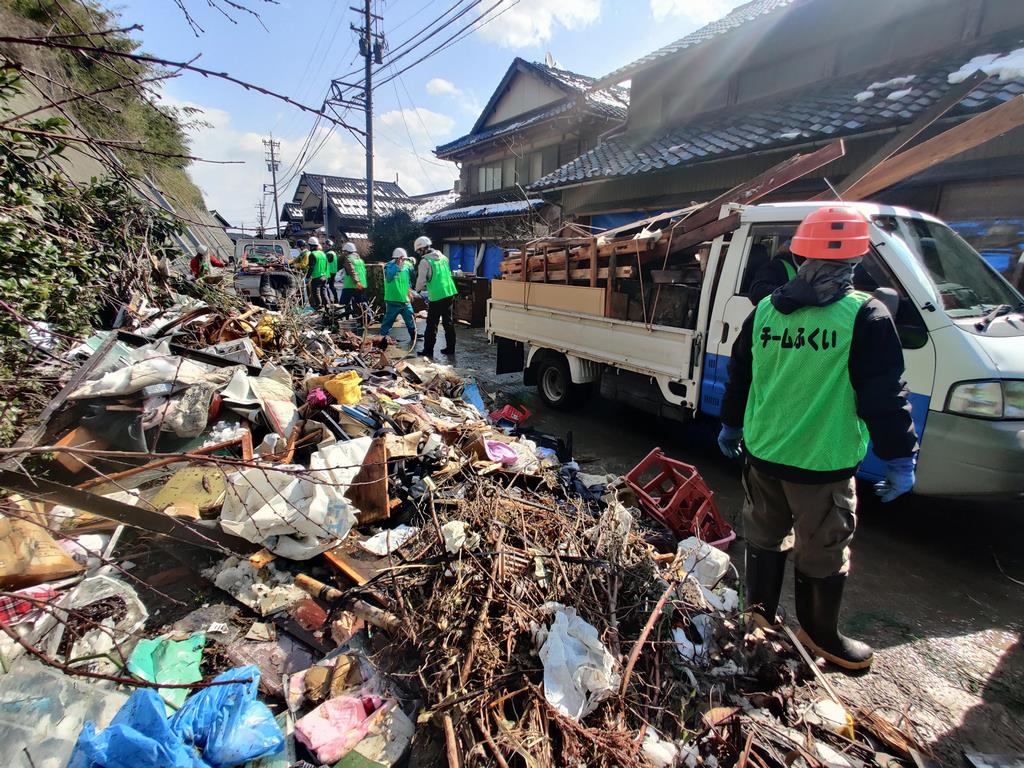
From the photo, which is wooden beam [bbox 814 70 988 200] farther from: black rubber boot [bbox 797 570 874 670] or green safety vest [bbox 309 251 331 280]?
green safety vest [bbox 309 251 331 280]

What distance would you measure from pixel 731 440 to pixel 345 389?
3127 mm

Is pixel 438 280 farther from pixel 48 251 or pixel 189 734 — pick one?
pixel 189 734

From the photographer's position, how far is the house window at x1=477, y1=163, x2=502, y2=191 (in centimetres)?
1733

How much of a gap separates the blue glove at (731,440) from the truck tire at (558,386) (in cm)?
290

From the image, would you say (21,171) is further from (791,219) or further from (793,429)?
(791,219)

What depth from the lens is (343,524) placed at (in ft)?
9.74

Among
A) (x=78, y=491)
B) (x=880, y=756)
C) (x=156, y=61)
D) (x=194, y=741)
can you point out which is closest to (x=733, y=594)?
(x=880, y=756)

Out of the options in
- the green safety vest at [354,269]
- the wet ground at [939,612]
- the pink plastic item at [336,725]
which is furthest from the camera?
the green safety vest at [354,269]

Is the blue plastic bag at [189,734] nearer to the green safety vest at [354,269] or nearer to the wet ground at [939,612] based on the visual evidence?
the wet ground at [939,612]

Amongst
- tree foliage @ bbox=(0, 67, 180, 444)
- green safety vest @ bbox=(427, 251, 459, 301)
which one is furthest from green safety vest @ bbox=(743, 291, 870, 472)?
green safety vest @ bbox=(427, 251, 459, 301)

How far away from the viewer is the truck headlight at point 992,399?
9.01 ft

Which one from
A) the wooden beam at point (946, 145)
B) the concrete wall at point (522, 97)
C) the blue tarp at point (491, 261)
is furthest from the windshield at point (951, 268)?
the concrete wall at point (522, 97)

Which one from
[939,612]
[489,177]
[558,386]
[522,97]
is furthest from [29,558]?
[522,97]

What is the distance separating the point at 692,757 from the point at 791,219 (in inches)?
133
